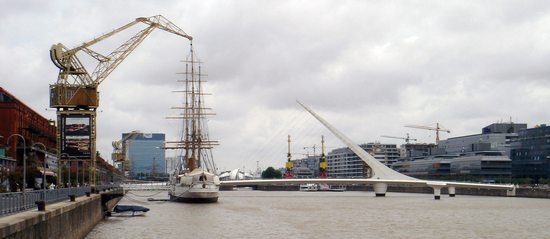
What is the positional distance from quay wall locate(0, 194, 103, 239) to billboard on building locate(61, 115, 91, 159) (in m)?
24.1

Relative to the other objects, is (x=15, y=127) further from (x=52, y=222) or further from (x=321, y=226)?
(x=52, y=222)

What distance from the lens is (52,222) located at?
99.9 ft

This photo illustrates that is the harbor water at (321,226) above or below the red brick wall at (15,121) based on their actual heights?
below

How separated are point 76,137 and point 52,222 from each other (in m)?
49.0

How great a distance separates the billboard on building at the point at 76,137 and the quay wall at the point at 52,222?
24.1m

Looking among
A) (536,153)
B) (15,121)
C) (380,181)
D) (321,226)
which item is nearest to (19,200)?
(321,226)

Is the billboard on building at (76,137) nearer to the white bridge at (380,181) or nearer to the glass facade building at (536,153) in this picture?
the white bridge at (380,181)

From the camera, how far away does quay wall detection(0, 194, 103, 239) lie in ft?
74.0

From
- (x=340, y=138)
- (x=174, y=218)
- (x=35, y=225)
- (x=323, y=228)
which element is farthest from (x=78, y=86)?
(x=340, y=138)

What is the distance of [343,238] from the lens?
164 feet

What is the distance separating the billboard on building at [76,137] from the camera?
77.0 metres

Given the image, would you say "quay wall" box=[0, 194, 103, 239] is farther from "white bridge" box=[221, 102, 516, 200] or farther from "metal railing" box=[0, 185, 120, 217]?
"white bridge" box=[221, 102, 516, 200]

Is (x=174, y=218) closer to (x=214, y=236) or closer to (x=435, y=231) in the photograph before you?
(x=214, y=236)

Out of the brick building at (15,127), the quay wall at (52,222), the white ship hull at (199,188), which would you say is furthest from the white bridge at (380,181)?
the quay wall at (52,222)
